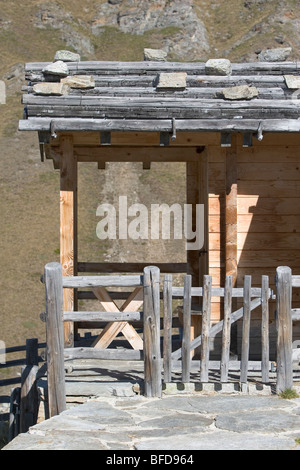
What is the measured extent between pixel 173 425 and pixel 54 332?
5.11ft

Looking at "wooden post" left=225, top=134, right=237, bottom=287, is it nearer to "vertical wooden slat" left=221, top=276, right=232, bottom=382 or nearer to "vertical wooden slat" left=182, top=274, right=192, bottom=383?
"vertical wooden slat" left=221, top=276, right=232, bottom=382

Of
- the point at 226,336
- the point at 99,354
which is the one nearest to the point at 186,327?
the point at 226,336

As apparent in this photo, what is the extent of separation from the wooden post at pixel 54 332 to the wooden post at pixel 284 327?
214 centimetres

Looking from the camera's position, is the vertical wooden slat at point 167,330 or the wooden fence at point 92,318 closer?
the wooden fence at point 92,318

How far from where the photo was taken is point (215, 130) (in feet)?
28.3

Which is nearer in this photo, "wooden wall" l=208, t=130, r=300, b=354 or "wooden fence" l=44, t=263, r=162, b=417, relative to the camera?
"wooden fence" l=44, t=263, r=162, b=417

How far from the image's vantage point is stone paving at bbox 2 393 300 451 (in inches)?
201

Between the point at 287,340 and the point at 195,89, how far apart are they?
407cm

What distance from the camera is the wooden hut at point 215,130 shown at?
8758mm

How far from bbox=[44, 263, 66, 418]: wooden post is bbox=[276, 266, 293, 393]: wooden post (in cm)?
214

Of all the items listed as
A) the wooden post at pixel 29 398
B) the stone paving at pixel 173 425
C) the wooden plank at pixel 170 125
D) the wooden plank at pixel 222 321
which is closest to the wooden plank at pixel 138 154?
the wooden plank at pixel 170 125

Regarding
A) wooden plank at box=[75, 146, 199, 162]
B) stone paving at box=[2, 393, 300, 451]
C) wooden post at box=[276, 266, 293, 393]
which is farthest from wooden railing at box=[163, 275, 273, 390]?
wooden plank at box=[75, 146, 199, 162]

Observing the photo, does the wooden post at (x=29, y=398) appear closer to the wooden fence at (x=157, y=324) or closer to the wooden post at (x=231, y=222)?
the wooden fence at (x=157, y=324)
